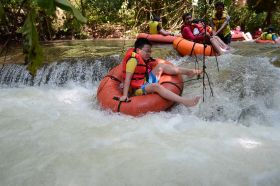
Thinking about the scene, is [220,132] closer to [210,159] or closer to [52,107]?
[210,159]

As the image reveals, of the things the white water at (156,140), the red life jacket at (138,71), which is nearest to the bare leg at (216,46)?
the white water at (156,140)

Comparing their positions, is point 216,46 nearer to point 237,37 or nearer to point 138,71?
point 138,71

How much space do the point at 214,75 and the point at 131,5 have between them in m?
9.58

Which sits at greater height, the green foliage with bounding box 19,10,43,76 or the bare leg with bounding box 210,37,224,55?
the green foliage with bounding box 19,10,43,76

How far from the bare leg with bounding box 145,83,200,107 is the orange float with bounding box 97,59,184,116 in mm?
68

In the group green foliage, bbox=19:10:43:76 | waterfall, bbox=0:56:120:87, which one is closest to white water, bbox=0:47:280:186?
waterfall, bbox=0:56:120:87

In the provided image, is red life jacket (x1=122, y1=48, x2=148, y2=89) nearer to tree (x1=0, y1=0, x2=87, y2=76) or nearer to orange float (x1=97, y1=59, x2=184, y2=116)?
orange float (x1=97, y1=59, x2=184, y2=116)

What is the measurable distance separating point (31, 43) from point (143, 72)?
389 centimetres

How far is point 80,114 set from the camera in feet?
16.5

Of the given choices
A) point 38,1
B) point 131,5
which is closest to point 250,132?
point 38,1

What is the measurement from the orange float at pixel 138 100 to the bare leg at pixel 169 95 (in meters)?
0.07

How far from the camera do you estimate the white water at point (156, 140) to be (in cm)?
313

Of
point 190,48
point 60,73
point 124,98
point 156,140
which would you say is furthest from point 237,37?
point 156,140

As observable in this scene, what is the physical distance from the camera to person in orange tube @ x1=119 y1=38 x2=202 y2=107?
477cm
